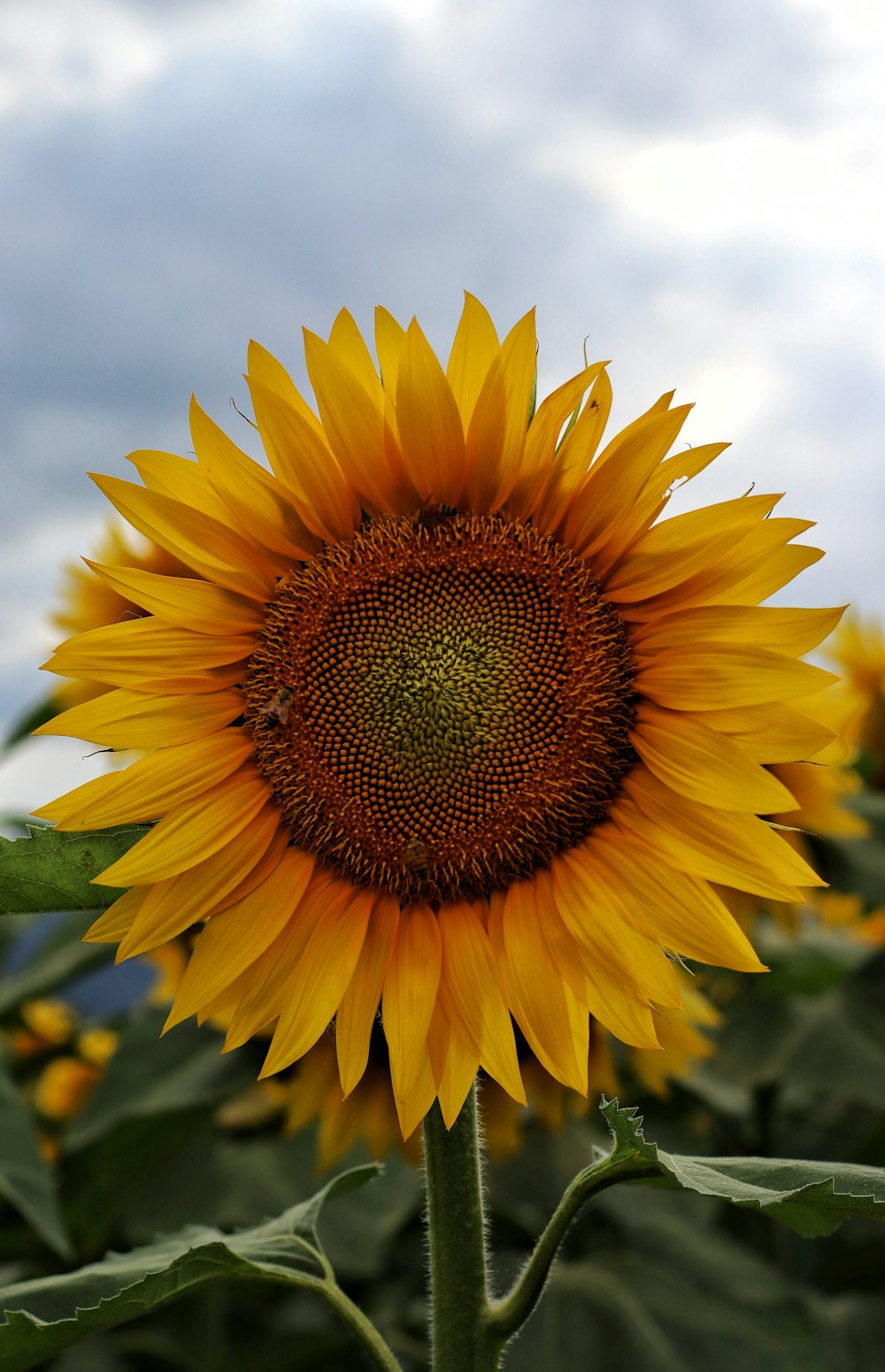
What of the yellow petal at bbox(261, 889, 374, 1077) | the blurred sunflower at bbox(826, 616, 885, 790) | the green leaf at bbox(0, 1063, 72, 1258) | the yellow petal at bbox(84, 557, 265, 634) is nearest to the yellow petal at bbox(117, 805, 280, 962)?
the yellow petal at bbox(261, 889, 374, 1077)

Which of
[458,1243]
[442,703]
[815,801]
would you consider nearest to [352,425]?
[442,703]

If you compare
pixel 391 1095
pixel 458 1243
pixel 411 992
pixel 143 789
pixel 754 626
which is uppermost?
pixel 754 626

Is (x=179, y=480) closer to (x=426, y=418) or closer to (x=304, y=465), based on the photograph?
(x=304, y=465)

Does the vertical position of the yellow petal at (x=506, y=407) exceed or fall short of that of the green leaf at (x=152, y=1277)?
it exceeds it

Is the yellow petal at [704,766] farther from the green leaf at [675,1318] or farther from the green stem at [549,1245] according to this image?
the green leaf at [675,1318]

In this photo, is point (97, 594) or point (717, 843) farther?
point (97, 594)

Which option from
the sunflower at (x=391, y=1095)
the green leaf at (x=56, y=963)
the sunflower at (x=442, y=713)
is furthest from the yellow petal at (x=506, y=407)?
the green leaf at (x=56, y=963)
